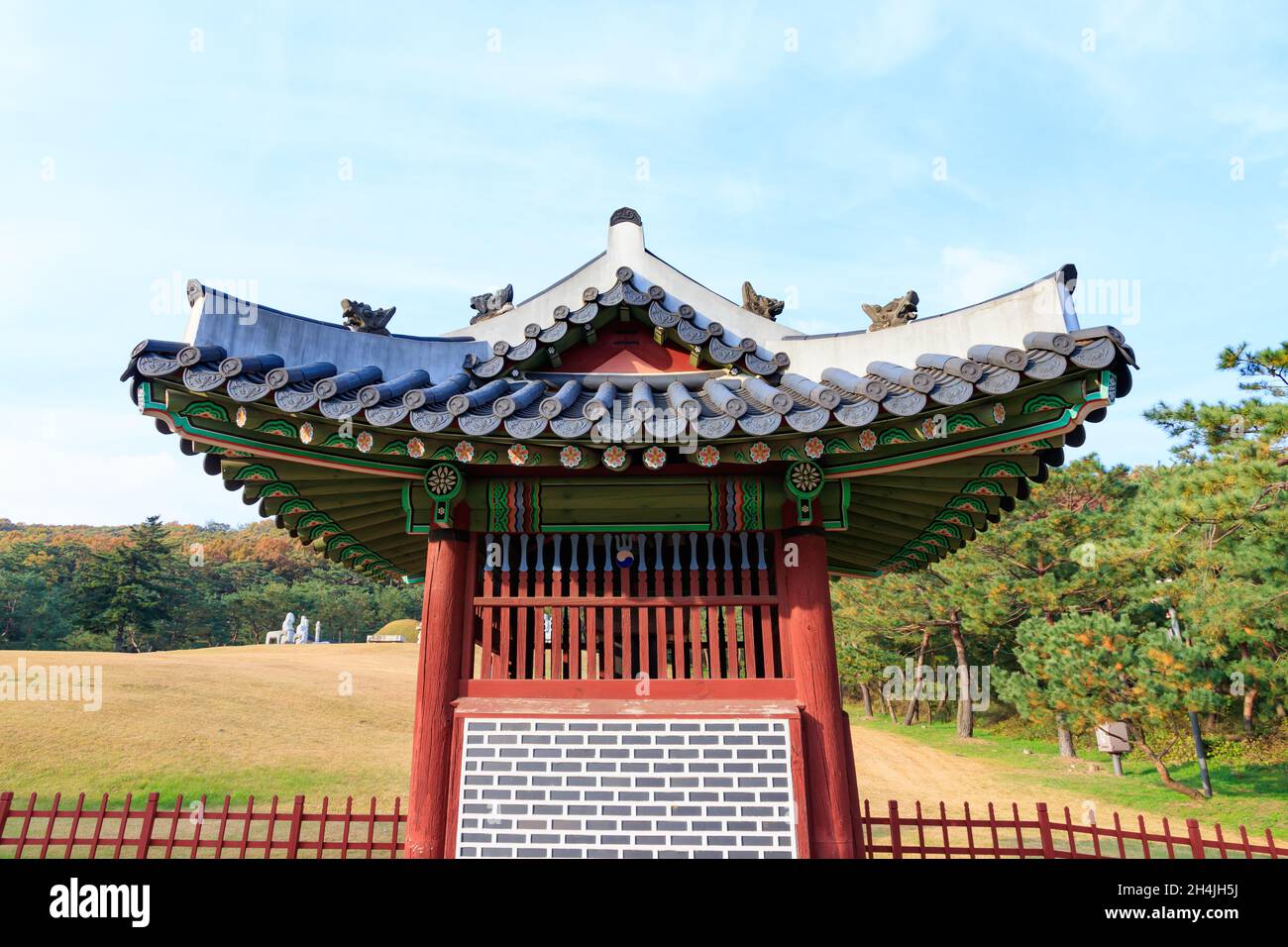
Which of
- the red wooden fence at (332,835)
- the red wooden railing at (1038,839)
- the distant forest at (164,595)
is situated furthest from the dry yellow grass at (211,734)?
the distant forest at (164,595)

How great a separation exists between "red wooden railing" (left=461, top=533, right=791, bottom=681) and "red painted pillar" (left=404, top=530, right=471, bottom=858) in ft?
0.47

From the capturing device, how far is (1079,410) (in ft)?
15.8

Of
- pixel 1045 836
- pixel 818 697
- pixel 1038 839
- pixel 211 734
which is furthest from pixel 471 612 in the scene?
pixel 211 734

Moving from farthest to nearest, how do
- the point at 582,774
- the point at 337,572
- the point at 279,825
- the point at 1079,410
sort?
the point at 337,572, the point at 279,825, the point at 582,774, the point at 1079,410

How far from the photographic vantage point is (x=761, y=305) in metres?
6.95

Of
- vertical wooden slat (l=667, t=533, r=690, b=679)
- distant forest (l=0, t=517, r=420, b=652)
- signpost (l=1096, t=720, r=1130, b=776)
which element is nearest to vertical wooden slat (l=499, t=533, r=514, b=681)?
vertical wooden slat (l=667, t=533, r=690, b=679)

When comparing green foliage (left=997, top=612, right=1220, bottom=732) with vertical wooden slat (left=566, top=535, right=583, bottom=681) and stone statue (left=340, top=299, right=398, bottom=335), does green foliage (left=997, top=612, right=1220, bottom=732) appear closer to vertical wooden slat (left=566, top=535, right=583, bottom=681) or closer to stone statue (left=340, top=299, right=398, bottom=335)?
vertical wooden slat (left=566, top=535, right=583, bottom=681)

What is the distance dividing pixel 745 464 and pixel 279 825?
702 inches

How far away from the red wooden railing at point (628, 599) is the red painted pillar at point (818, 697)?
0.15 metres

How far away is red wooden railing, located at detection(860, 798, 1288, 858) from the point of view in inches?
307

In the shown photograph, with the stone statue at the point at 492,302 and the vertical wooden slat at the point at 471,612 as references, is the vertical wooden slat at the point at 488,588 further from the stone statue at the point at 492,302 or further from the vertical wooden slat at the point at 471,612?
the stone statue at the point at 492,302

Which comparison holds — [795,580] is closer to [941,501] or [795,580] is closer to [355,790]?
[941,501]
